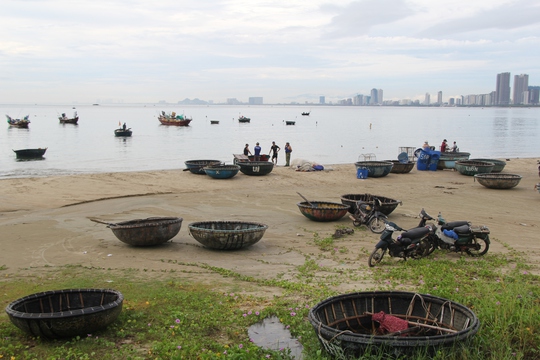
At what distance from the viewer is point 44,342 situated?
6812 millimetres

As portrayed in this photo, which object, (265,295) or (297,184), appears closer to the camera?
(265,295)

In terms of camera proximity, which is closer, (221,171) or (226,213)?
(226,213)

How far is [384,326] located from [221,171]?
63.4ft

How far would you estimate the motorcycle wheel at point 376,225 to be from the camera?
14.4m

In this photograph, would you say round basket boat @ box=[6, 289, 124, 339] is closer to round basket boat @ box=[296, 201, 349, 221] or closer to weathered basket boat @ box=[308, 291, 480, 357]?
weathered basket boat @ box=[308, 291, 480, 357]

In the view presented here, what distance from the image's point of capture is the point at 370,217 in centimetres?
1469

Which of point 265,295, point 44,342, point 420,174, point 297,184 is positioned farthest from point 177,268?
point 420,174

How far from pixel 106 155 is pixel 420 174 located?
31863 mm

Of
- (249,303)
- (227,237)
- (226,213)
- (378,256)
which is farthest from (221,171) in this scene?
(249,303)

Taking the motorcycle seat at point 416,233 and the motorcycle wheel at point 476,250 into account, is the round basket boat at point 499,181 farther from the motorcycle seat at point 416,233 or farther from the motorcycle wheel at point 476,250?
the motorcycle seat at point 416,233

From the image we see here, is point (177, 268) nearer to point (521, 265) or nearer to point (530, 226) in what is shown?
point (521, 265)

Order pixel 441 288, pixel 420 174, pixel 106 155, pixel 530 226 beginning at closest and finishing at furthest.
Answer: pixel 441 288 < pixel 530 226 < pixel 420 174 < pixel 106 155

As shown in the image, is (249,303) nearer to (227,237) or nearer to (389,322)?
(389,322)

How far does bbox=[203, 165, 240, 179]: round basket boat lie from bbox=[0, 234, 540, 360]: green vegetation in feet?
45.5
